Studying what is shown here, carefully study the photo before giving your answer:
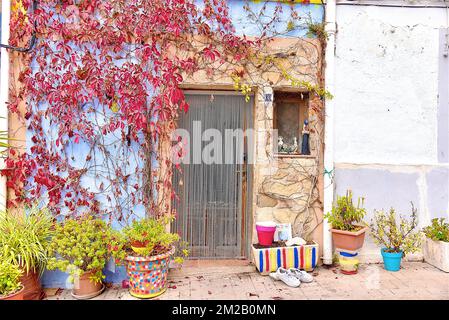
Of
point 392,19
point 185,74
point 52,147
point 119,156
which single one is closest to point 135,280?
point 119,156

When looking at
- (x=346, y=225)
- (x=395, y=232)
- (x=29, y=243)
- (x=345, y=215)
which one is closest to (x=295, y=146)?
(x=345, y=215)

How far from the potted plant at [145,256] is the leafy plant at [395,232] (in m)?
2.48

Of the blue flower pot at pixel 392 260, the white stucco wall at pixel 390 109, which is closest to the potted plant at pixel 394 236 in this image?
the blue flower pot at pixel 392 260

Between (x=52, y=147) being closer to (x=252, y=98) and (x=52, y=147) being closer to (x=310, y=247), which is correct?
(x=252, y=98)

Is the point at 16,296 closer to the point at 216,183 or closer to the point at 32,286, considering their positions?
the point at 32,286

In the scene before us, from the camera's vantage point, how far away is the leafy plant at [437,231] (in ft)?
12.8

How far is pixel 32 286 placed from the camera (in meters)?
3.26

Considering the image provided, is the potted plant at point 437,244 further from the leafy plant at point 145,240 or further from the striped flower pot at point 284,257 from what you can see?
the leafy plant at point 145,240

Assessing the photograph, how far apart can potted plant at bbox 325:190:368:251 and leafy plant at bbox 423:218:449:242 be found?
82 cm

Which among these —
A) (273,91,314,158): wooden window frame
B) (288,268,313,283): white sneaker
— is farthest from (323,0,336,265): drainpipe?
(288,268,313,283): white sneaker

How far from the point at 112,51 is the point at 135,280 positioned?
100 inches

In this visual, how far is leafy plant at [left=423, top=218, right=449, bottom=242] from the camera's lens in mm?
3887

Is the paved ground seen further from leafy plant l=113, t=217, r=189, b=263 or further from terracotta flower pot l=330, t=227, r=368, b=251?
leafy plant l=113, t=217, r=189, b=263

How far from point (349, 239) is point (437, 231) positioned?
1.17m
